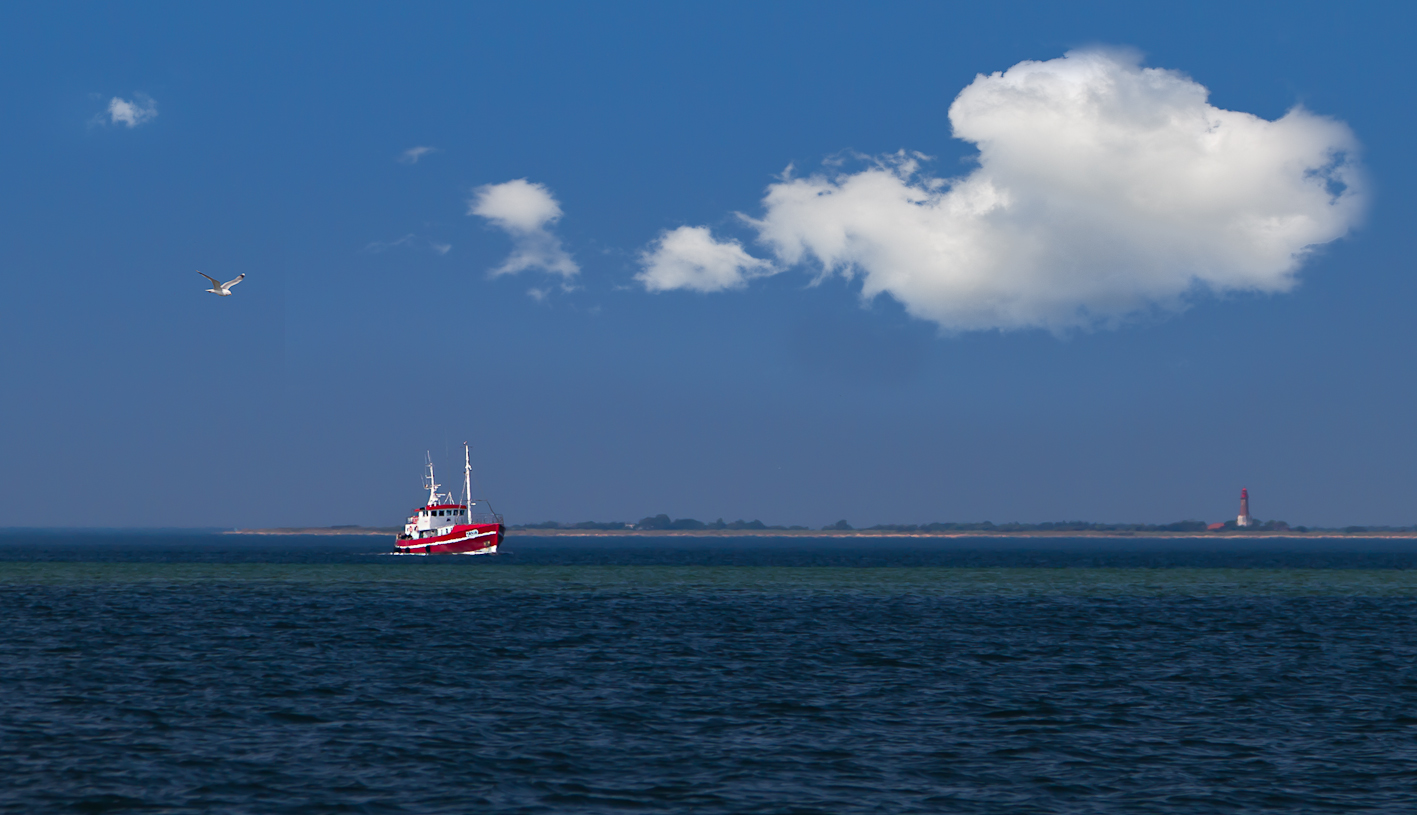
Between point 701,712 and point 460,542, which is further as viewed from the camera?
point 460,542

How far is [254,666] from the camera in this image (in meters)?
39.4

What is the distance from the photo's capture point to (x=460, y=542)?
523 ft

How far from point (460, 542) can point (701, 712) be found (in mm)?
133163

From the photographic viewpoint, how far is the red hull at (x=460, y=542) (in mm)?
158625

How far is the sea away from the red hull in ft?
309

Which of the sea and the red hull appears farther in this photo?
the red hull

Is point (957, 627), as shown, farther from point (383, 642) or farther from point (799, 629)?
point (383, 642)

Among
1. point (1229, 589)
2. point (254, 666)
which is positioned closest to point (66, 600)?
point (254, 666)

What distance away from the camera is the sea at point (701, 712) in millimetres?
21734

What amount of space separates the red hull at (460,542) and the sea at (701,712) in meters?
94.2

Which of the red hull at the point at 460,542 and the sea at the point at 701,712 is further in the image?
the red hull at the point at 460,542

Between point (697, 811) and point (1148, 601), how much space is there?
65038 millimetres

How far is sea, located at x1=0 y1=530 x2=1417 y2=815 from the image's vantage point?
21.7 meters

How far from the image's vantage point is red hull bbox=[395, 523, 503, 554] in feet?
520
